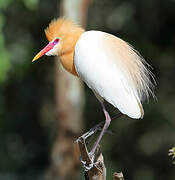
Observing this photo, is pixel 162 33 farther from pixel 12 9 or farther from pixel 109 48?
pixel 109 48

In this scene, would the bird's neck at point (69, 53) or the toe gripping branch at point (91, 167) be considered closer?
the toe gripping branch at point (91, 167)

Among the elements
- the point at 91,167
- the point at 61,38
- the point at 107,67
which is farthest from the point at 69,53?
the point at 91,167

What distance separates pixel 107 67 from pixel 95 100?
5023 millimetres

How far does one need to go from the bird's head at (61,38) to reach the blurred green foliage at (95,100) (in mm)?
3800

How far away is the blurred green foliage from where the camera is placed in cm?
732

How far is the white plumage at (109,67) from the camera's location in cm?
285

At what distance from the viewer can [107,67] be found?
2.87 metres

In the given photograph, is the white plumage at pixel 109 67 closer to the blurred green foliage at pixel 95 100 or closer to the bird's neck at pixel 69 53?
the bird's neck at pixel 69 53

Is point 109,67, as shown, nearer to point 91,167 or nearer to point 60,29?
point 60,29

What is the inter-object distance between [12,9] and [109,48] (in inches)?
177

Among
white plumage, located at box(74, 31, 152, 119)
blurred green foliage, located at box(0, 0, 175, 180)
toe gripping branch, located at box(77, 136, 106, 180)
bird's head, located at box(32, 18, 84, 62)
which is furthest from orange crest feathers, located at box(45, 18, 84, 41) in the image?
blurred green foliage, located at box(0, 0, 175, 180)

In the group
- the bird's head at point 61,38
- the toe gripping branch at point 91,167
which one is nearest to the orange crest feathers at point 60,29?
the bird's head at point 61,38

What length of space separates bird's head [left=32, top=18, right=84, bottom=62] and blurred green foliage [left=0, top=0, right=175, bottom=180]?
380 centimetres

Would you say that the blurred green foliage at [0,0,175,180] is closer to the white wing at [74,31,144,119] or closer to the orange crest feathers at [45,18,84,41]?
the orange crest feathers at [45,18,84,41]
